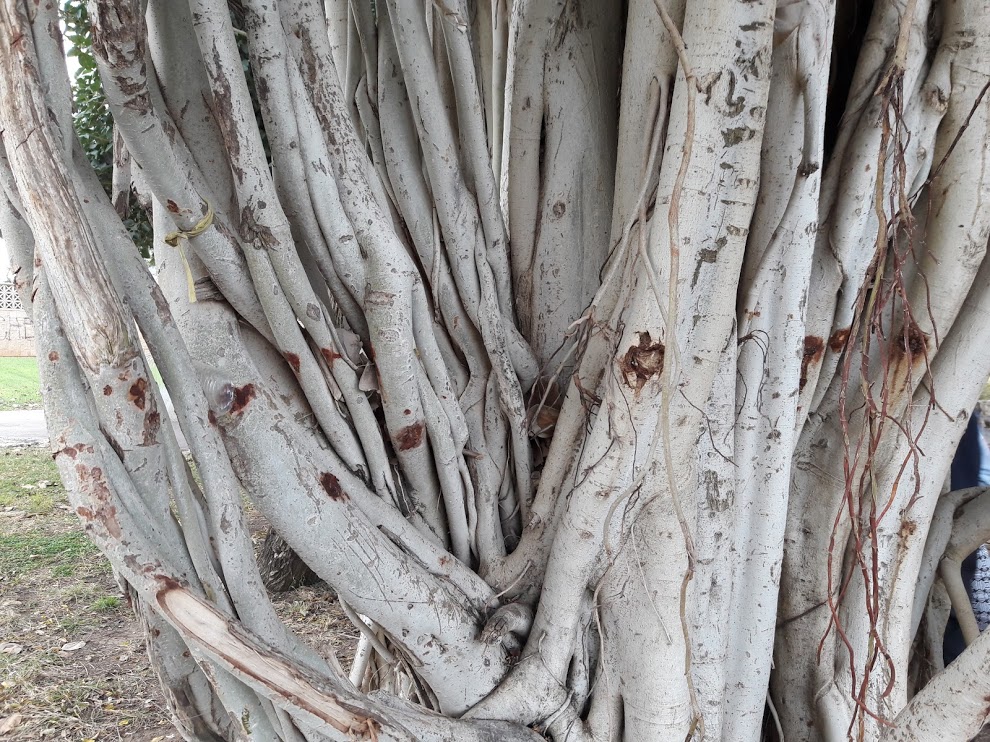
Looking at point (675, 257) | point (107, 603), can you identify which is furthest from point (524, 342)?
point (107, 603)

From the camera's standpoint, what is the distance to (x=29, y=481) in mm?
5246

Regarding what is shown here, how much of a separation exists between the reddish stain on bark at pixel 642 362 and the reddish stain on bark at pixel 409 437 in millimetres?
425

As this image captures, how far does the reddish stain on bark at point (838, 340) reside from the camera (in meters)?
1.65

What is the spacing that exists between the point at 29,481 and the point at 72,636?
254 cm

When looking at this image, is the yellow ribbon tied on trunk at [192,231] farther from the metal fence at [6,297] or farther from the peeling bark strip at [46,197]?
the metal fence at [6,297]

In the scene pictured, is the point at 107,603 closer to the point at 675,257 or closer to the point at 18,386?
the point at 675,257

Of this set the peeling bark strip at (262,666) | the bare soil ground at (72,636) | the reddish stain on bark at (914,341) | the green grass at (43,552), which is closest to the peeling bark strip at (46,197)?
the peeling bark strip at (262,666)

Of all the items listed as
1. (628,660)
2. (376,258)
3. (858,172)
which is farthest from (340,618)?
(858,172)

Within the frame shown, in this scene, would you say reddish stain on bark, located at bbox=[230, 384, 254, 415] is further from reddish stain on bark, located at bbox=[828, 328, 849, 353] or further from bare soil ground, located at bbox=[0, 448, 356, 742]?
bare soil ground, located at bbox=[0, 448, 356, 742]

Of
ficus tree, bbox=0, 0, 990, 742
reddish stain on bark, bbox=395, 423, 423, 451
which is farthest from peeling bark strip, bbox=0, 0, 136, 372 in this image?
reddish stain on bark, bbox=395, 423, 423, 451

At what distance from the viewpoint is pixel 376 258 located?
1.36 metres

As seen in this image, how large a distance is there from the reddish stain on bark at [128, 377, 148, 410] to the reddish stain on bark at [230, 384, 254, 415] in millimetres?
Result: 192

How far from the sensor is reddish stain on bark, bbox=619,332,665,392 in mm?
1341

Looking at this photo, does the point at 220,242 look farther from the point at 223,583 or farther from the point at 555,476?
the point at 555,476
